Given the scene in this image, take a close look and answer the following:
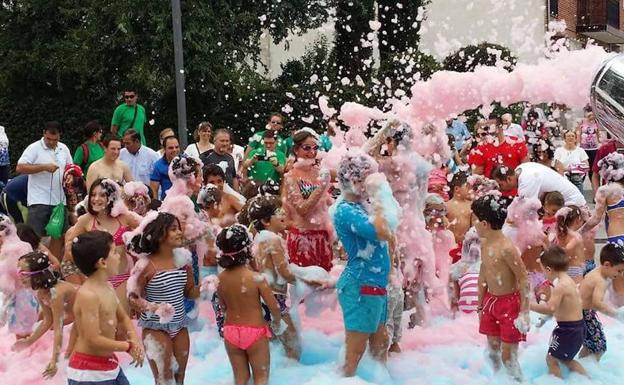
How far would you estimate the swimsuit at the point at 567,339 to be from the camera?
Result: 14.9 feet

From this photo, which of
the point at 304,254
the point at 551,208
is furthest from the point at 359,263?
the point at 551,208

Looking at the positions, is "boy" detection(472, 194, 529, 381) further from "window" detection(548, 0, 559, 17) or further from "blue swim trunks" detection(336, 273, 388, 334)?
"window" detection(548, 0, 559, 17)

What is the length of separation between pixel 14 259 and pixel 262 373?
7.12 ft

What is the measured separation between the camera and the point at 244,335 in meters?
4.24

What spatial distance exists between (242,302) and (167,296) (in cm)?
42

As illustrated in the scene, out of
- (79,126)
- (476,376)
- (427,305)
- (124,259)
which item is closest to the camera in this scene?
(476,376)

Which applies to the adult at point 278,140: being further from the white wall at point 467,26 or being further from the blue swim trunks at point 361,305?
the white wall at point 467,26

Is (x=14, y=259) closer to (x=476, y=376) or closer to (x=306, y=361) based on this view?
(x=306, y=361)

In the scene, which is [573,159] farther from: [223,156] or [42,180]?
[42,180]

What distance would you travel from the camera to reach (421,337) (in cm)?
555

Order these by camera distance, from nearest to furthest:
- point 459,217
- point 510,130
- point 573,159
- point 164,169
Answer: point 459,217 < point 164,169 < point 510,130 < point 573,159

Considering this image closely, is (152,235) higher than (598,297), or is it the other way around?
(152,235)

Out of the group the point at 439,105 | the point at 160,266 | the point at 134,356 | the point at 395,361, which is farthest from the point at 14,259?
the point at 439,105

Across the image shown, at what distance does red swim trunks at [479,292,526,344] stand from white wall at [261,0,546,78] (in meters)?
14.5
